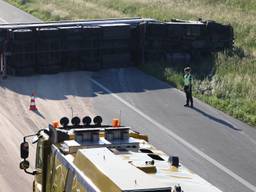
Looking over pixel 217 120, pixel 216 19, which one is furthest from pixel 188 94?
Result: pixel 216 19

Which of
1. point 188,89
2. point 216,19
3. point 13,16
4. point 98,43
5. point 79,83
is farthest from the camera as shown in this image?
point 13,16

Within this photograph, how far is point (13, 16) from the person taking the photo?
135ft

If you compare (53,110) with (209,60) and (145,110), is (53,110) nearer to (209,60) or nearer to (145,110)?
(145,110)

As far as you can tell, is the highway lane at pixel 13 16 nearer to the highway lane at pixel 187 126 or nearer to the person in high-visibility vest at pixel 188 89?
the highway lane at pixel 187 126

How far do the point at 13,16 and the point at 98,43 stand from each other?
47.8 feet

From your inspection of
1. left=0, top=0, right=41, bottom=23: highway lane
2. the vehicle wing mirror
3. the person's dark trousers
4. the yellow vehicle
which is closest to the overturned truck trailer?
the person's dark trousers

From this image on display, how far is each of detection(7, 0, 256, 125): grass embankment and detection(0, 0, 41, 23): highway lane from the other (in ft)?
2.11

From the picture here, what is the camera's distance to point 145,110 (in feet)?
72.5

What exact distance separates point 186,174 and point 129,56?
1941 cm

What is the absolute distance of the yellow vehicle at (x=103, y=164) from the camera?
27.5 ft

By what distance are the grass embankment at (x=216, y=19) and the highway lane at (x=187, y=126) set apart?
0.80m

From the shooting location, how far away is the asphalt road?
669 inches

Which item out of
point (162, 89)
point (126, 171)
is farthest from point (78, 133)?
point (162, 89)

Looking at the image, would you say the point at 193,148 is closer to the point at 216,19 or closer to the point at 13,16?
the point at 216,19
